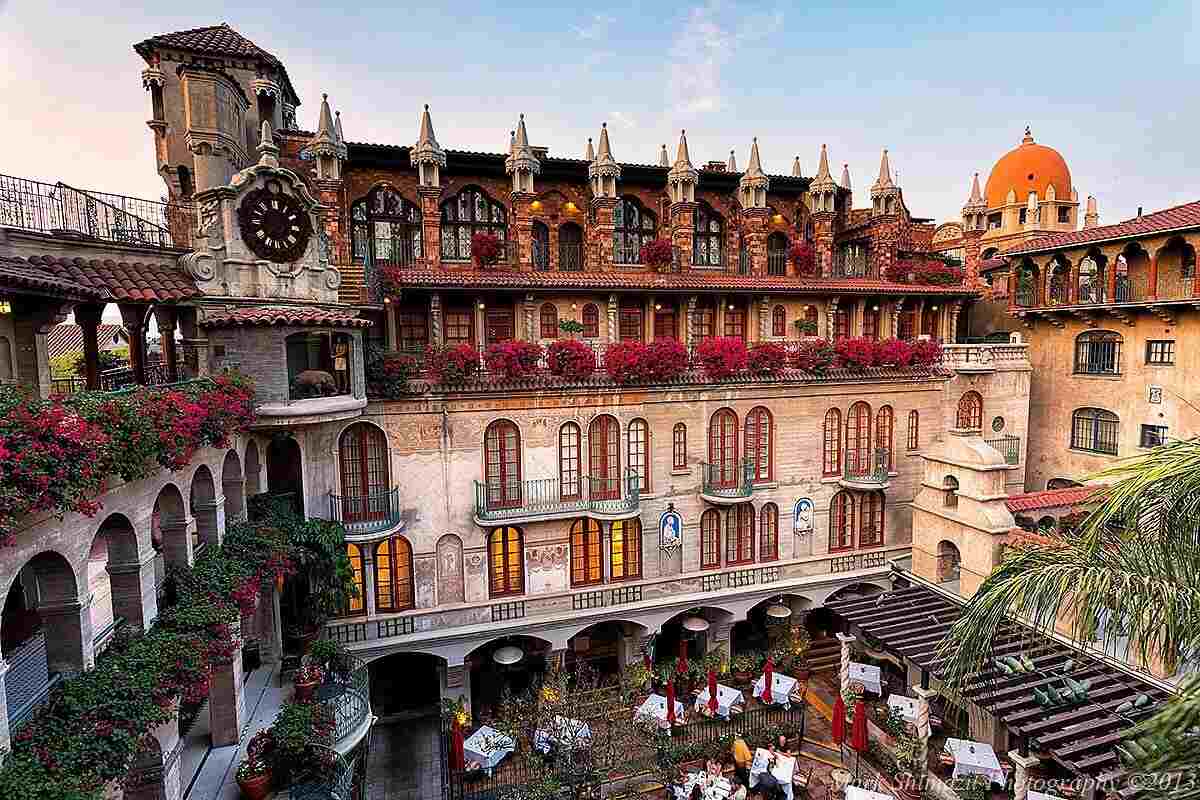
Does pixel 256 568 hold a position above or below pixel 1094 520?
below

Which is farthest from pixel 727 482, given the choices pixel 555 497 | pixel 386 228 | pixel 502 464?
pixel 386 228

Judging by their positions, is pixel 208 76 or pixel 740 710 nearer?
pixel 208 76

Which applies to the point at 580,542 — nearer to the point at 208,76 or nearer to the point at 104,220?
the point at 104,220

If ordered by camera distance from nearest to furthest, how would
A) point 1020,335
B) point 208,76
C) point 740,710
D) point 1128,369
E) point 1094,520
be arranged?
point 1094,520 → point 208,76 → point 740,710 → point 1128,369 → point 1020,335

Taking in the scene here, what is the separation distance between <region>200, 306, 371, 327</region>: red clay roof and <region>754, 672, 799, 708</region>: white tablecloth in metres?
19.9

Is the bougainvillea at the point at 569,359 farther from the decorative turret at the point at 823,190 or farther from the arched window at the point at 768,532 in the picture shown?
the decorative turret at the point at 823,190

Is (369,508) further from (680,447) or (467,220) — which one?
(467,220)

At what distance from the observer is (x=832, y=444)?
27.6 m

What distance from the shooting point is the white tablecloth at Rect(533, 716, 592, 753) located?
17.8 metres

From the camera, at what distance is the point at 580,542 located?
24.5m

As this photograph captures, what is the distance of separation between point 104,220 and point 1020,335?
40.1m

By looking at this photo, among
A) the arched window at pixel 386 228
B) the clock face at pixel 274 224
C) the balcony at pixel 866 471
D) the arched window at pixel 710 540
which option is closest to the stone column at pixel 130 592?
the clock face at pixel 274 224

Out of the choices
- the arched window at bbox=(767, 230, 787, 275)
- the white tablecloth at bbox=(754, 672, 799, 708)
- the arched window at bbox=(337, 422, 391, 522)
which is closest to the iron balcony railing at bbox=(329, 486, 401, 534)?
the arched window at bbox=(337, 422, 391, 522)

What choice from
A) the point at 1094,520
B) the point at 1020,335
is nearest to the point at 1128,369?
the point at 1020,335
